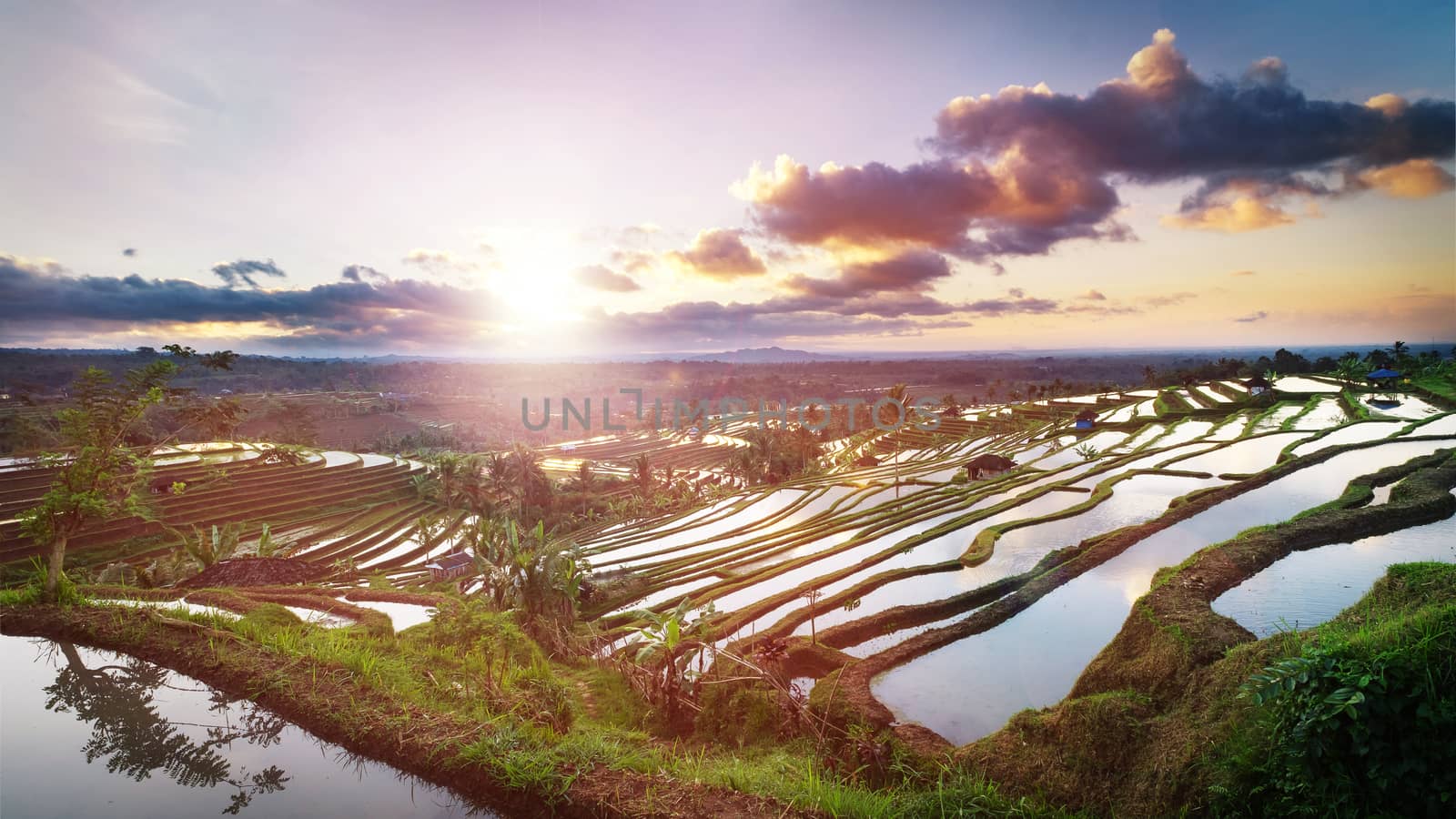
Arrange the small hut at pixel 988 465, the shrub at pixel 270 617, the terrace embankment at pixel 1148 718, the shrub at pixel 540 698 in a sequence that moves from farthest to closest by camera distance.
Answer: the small hut at pixel 988 465 < the shrub at pixel 270 617 < the shrub at pixel 540 698 < the terrace embankment at pixel 1148 718

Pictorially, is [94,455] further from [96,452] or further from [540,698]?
[540,698]

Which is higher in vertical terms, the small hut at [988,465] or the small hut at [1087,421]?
the small hut at [1087,421]

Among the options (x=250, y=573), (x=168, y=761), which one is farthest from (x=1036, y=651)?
(x=250, y=573)

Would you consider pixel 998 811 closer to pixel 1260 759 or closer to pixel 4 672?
pixel 1260 759

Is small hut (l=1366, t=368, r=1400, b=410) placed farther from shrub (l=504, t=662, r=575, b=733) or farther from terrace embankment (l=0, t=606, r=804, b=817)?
terrace embankment (l=0, t=606, r=804, b=817)

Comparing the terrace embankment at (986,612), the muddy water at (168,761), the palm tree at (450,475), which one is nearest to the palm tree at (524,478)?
the palm tree at (450,475)

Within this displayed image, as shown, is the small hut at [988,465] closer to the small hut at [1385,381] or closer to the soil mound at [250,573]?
the small hut at [1385,381]

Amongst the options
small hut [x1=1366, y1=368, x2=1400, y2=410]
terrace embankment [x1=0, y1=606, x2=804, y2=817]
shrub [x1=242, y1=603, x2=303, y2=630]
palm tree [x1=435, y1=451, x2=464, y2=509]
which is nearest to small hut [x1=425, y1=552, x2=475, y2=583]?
palm tree [x1=435, y1=451, x2=464, y2=509]
